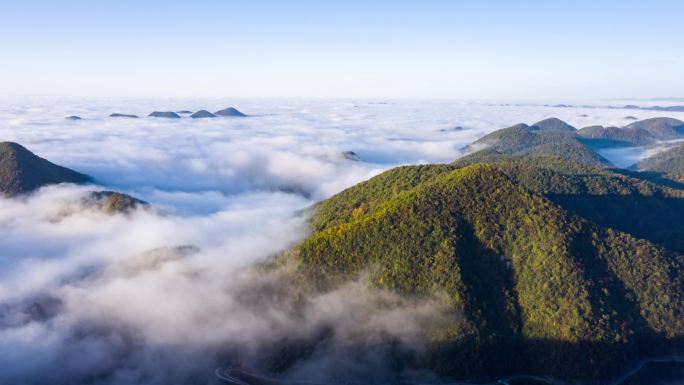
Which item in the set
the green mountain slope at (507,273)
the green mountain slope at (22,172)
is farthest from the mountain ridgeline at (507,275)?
the green mountain slope at (22,172)

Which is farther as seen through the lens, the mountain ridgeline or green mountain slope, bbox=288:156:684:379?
green mountain slope, bbox=288:156:684:379

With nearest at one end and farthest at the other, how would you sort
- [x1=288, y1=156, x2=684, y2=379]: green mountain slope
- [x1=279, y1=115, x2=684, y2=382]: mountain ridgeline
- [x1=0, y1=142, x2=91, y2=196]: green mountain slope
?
Answer: [x1=279, y1=115, x2=684, y2=382]: mountain ridgeline
[x1=288, y1=156, x2=684, y2=379]: green mountain slope
[x1=0, y1=142, x2=91, y2=196]: green mountain slope

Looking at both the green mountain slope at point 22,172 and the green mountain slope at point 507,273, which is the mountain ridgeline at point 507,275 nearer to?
the green mountain slope at point 507,273

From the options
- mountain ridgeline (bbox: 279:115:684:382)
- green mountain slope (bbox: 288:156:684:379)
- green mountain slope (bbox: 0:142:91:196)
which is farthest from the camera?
green mountain slope (bbox: 0:142:91:196)

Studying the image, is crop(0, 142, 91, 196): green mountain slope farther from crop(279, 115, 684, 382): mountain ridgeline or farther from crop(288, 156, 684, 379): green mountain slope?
crop(288, 156, 684, 379): green mountain slope

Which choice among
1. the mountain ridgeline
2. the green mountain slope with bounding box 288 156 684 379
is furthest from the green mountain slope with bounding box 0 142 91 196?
the green mountain slope with bounding box 288 156 684 379

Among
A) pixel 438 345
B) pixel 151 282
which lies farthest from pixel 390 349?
pixel 151 282

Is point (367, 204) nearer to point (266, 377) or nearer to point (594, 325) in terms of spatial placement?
point (266, 377)
